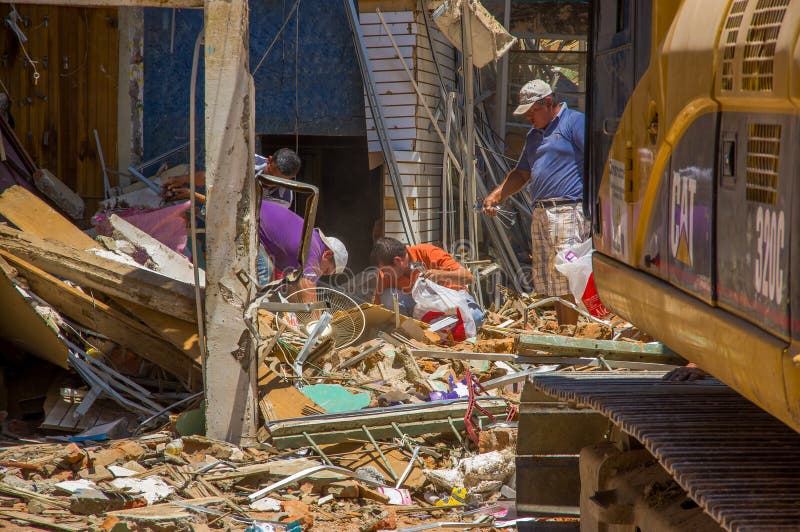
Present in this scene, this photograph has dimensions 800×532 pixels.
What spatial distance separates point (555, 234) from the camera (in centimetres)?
864

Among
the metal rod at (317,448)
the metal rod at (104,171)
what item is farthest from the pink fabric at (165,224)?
the metal rod at (317,448)

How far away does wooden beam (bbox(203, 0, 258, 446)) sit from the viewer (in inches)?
225

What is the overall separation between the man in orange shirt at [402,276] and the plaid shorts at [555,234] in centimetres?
71

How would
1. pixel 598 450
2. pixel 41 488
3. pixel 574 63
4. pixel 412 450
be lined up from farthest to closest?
pixel 574 63, pixel 412 450, pixel 41 488, pixel 598 450

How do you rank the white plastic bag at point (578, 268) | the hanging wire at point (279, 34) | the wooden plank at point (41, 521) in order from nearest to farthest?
the wooden plank at point (41, 521)
the white plastic bag at point (578, 268)
the hanging wire at point (279, 34)

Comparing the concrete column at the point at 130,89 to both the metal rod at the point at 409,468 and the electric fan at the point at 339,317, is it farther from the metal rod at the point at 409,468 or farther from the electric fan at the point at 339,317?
the metal rod at the point at 409,468

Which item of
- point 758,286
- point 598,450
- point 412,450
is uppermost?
point 758,286

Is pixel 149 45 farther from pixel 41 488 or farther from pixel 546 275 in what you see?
pixel 41 488

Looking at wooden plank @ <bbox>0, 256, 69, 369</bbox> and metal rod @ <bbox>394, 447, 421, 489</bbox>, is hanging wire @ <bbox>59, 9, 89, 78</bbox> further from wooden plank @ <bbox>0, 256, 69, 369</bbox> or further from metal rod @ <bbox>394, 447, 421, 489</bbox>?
metal rod @ <bbox>394, 447, 421, 489</bbox>

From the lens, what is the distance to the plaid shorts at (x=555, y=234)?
28.3 ft

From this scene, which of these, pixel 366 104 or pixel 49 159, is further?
pixel 366 104

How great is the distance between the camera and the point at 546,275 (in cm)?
892

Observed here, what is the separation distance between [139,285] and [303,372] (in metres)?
1.39

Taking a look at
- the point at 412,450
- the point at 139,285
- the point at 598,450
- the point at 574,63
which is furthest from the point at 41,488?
the point at 574,63
